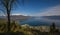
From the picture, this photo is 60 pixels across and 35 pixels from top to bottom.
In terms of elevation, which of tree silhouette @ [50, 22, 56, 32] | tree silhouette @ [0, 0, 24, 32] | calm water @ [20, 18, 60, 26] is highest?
tree silhouette @ [0, 0, 24, 32]

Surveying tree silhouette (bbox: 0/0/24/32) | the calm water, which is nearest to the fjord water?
the calm water

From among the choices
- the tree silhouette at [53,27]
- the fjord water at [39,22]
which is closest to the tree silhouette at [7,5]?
the fjord water at [39,22]

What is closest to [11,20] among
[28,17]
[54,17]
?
[28,17]

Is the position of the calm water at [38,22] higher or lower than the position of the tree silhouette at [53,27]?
higher

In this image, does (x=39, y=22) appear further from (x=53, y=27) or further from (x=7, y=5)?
(x=7, y=5)

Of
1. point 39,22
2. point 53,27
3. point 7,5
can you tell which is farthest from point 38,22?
point 7,5

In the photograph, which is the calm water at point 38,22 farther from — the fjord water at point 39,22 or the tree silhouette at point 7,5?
the tree silhouette at point 7,5

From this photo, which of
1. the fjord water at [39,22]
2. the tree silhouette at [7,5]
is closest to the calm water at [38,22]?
the fjord water at [39,22]

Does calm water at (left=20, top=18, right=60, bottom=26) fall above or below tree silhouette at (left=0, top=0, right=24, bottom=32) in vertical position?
below

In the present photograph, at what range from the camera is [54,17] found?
4.38 metres

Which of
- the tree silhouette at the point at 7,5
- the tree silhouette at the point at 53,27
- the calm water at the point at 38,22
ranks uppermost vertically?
the tree silhouette at the point at 7,5

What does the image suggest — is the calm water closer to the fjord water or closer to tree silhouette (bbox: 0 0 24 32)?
the fjord water

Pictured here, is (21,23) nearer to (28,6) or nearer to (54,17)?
(28,6)

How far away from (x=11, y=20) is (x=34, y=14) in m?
0.51
